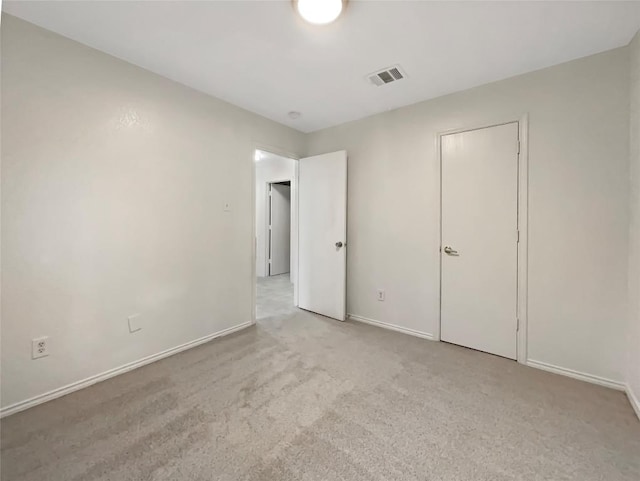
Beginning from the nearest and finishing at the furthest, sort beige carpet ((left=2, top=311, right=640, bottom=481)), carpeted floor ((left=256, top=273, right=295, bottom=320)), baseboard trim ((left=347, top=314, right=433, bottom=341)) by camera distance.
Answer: beige carpet ((left=2, top=311, right=640, bottom=481))
baseboard trim ((left=347, top=314, right=433, bottom=341))
carpeted floor ((left=256, top=273, right=295, bottom=320))

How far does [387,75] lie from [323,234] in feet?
5.92

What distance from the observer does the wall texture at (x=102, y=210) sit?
70.6 inches

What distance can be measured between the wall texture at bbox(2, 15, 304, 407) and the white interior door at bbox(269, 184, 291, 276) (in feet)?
10.5

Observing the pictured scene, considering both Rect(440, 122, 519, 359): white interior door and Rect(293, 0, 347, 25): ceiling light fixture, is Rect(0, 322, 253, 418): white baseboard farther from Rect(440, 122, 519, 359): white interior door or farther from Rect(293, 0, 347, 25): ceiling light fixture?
Rect(293, 0, 347, 25): ceiling light fixture

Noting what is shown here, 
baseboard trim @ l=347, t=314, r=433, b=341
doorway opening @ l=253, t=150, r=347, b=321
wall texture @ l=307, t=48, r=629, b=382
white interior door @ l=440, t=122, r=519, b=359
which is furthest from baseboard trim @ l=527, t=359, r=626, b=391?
doorway opening @ l=253, t=150, r=347, b=321

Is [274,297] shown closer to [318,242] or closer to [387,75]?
[318,242]

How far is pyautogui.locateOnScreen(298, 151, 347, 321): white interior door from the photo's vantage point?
337cm

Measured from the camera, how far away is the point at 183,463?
4.67 ft

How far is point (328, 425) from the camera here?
1676 millimetres

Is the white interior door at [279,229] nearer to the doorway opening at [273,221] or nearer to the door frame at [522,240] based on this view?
the doorway opening at [273,221]

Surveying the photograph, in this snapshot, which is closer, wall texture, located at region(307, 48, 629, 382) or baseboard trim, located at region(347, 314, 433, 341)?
wall texture, located at region(307, 48, 629, 382)

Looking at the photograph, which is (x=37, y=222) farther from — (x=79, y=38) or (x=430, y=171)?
(x=430, y=171)

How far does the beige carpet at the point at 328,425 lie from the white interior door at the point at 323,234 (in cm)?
110

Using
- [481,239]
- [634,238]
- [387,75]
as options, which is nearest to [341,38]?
[387,75]
